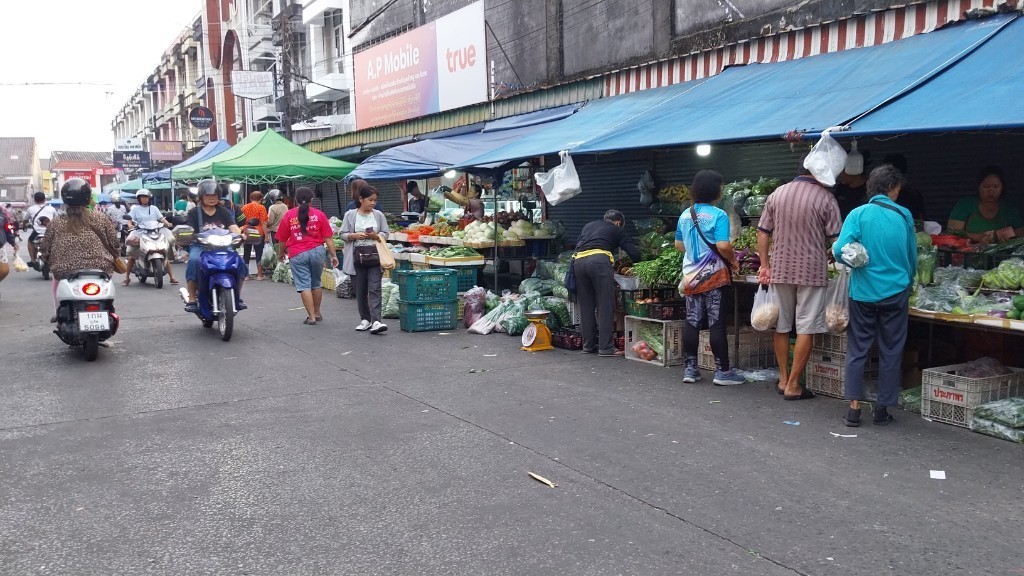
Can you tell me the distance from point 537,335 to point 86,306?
4.75 metres

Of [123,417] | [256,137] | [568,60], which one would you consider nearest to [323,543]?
[123,417]

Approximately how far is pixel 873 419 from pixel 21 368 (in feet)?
26.8

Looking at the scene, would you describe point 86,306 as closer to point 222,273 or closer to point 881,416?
point 222,273

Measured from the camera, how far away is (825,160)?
6.71m

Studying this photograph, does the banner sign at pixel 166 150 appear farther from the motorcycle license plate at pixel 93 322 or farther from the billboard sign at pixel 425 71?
the motorcycle license plate at pixel 93 322

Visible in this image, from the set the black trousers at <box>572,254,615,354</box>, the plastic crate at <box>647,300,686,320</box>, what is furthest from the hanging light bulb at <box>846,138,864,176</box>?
the black trousers at <box>572,254,615,354</box>

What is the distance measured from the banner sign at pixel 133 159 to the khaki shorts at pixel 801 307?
53575 mm

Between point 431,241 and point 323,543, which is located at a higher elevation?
point 431,241

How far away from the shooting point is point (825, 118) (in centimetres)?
712

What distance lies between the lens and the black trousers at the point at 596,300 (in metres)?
8.93

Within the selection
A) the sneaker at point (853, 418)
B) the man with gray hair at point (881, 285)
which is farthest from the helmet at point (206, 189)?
the sneaker at point (853, 418)

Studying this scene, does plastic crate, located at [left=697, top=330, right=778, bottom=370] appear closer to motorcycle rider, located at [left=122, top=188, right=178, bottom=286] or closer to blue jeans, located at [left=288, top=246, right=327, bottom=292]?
blue jeans, located at [left=288, top=246, right=327, bottom=292]

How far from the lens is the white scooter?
868 centimetres

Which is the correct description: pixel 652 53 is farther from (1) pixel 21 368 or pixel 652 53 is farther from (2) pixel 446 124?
(1) pixel 21 368
